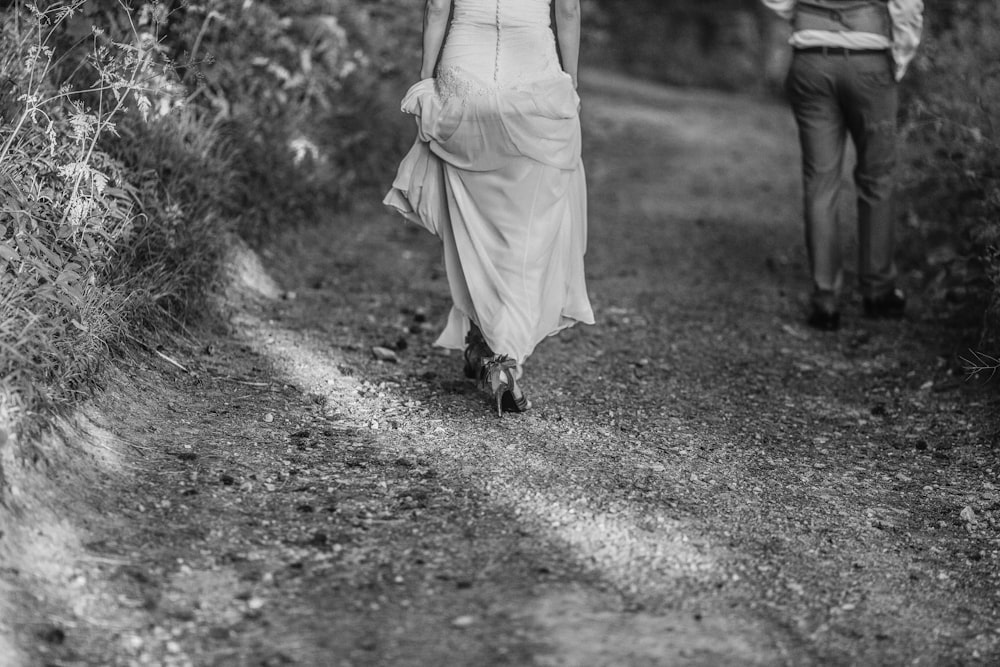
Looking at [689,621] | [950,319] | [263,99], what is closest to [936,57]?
[950,319]

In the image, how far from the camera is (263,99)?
7031mm

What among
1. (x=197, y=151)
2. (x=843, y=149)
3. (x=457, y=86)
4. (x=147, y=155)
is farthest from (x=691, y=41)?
(x=457, y=86)

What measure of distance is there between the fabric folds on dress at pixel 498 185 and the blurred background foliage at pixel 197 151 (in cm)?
103

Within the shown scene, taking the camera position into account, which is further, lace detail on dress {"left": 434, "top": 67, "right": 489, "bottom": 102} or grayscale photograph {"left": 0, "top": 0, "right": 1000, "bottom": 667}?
lace detail on dress {"left": 434, "top": 67, "right": 489, "bottom": 102}

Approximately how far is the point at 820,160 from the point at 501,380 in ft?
8.25

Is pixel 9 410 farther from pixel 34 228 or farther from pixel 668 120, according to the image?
pixel 668 120

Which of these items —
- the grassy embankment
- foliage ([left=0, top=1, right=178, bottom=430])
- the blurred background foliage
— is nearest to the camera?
foliage ([left=0, top=1, right=178, bottom=430])

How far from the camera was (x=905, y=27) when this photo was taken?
5750 mm

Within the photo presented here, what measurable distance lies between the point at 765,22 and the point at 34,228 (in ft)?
46.9

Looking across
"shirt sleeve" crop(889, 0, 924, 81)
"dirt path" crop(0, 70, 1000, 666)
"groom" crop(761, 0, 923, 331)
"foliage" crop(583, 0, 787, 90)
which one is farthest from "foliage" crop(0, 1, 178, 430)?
"foliage" crop(583, 0, 787, 90)

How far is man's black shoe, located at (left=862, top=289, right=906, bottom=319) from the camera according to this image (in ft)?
20.5

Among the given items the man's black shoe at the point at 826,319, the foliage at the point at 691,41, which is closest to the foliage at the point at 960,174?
the man's black shoe at the point at 826,319

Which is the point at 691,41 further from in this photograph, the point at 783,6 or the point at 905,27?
the point at 905,27

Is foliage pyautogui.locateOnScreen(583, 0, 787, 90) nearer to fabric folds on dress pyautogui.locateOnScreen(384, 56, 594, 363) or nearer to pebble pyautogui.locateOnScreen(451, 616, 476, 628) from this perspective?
fabric folds on dress pyautogui.locateOnScreen(384, 56, 594, 363)
